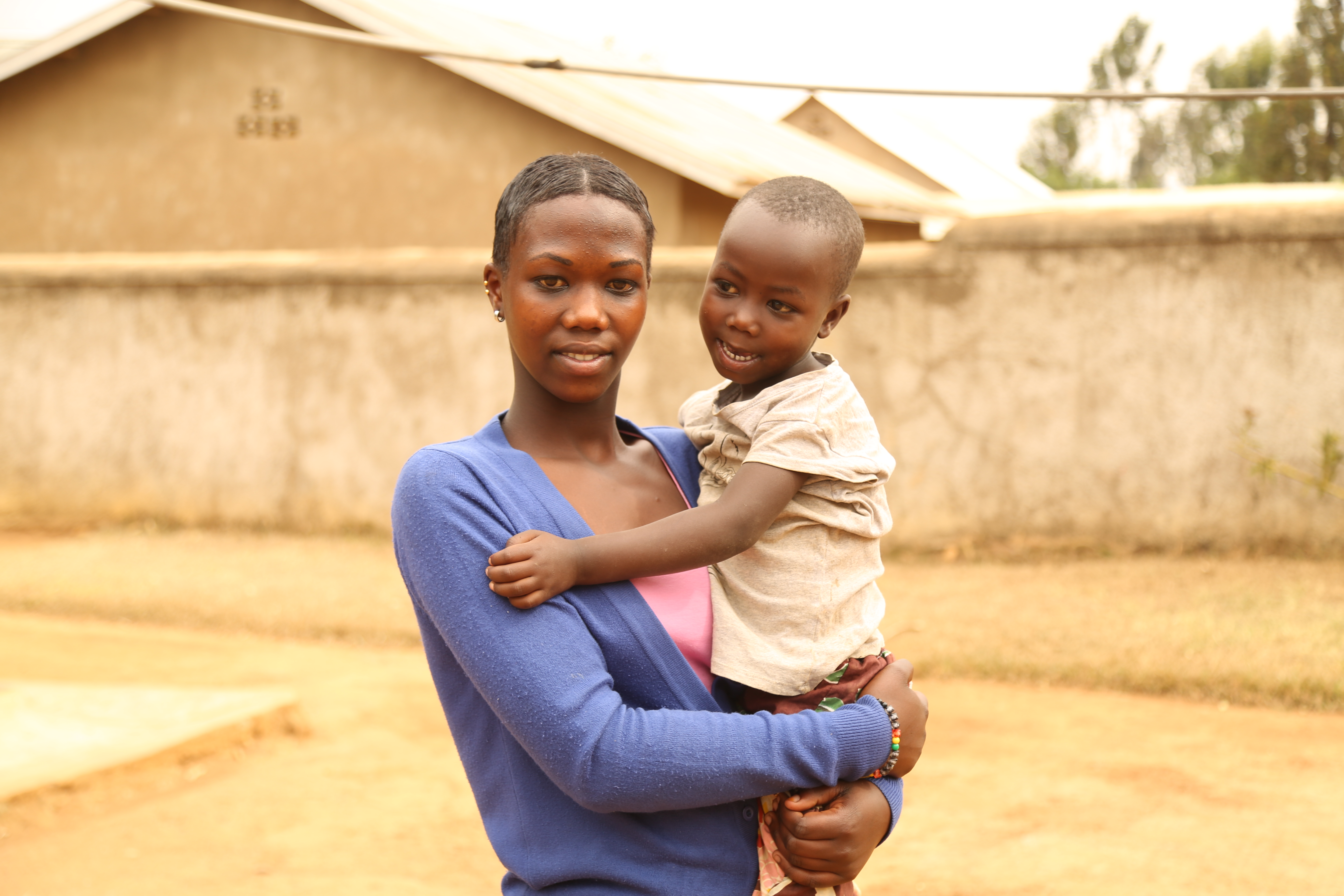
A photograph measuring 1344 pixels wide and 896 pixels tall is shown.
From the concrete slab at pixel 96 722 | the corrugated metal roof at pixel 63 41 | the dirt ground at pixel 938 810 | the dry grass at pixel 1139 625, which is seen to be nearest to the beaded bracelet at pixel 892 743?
the dirt ground at pixel 938 810

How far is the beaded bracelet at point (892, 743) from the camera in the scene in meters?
1.54

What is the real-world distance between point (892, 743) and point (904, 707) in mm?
68

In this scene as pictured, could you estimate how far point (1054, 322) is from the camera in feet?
25.8

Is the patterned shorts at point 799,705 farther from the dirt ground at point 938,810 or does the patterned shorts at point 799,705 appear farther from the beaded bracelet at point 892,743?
the dirt ground at point 938,810

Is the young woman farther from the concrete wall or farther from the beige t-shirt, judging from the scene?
the concrete wall

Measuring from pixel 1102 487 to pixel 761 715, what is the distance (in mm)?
6960

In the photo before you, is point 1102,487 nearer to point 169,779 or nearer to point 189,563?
point 169,779

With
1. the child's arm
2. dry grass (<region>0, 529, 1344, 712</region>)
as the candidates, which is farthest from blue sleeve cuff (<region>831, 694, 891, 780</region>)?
dry grass (<region>0, 529, 1344, 712</region>)

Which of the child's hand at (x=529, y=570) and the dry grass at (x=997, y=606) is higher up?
the child's hand at (x=529, y=570)

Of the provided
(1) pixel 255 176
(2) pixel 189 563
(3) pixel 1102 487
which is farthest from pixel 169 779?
(1) pixel 255 176

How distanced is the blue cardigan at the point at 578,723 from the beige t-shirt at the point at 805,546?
9 cm

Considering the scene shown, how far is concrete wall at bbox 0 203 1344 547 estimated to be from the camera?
7559mm

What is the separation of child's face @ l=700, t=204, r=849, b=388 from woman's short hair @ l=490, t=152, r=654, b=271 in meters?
0.24

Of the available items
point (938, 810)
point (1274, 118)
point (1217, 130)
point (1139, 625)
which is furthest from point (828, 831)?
point (1217, 130)
